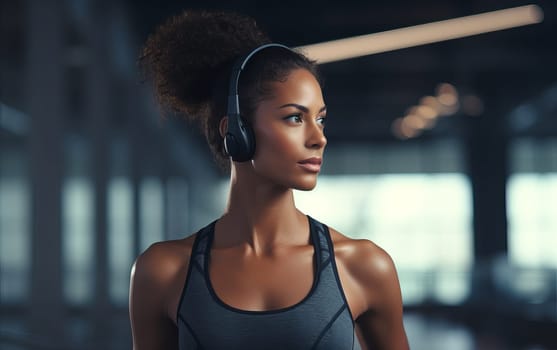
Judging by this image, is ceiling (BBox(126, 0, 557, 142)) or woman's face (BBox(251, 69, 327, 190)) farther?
ceiling (BBox(126, 0, 557, 142))

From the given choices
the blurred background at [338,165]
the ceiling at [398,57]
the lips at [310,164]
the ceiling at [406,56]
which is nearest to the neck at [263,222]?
the lips at [310,164]

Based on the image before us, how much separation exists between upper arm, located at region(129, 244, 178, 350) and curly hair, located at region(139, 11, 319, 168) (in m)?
0.28

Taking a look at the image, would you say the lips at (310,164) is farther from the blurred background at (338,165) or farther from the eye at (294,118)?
the blurred background at (338,165)

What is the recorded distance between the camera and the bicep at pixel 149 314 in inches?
72.0

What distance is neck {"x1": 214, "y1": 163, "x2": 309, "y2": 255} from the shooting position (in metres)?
1.85

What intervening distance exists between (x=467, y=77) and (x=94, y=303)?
820cm

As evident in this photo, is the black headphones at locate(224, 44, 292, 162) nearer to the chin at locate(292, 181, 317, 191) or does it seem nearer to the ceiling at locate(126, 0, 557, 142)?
the chin at locate(292, 181, 317, 191)

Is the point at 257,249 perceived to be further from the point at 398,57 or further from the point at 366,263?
the point at 398,57

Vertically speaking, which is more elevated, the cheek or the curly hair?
the curly hair

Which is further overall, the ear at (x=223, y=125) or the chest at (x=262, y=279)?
the ear at (x=223, y=125)

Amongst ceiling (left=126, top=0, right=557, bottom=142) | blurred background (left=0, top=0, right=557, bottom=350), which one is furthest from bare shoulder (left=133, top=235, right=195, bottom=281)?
ceiling (left=126, top=0, right=557, bottom=142)

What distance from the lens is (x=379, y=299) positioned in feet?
6.00

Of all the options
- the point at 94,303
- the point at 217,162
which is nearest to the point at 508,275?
the point at 94,303

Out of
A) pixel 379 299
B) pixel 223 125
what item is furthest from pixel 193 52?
pixel 379 299
